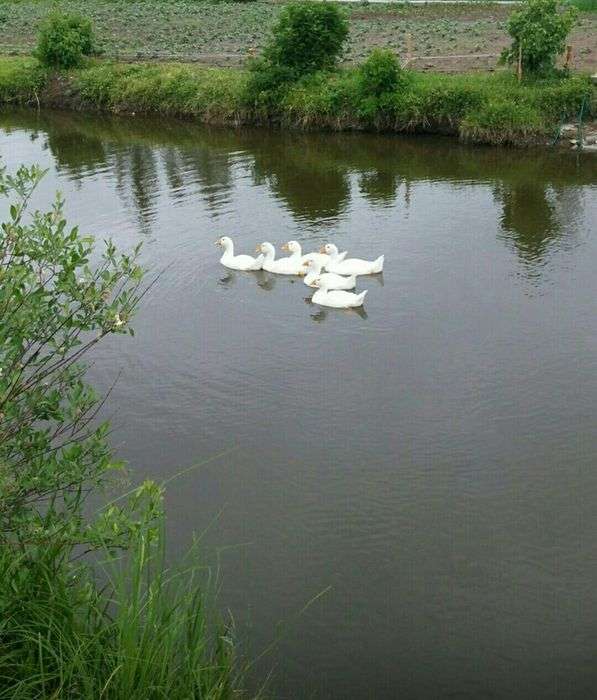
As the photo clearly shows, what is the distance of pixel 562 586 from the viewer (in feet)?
29.3

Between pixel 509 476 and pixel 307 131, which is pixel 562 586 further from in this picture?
pixel 307 131

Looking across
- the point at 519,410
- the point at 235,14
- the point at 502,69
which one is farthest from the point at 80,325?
the point at 235,14

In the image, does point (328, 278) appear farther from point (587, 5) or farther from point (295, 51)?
point (587, 5)

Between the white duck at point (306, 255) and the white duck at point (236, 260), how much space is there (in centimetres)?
54

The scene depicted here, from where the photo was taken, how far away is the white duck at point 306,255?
15.9 meters

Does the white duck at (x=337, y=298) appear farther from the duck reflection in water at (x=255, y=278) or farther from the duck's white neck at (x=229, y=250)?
the duck's white neck at (x=229, y=250)

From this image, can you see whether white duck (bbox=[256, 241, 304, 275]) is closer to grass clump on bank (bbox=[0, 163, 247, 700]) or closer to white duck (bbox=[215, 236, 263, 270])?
white duck (bbox=[215, 236, 263, 270])

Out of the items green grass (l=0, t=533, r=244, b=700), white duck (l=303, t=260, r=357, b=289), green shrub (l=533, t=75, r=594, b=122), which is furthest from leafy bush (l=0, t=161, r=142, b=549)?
green shrub (l=533, t=75, r=594, b=122)

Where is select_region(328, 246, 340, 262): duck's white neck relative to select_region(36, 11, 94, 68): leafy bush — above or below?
below

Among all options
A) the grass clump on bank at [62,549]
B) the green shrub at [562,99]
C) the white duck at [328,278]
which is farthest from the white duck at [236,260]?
the green shrub at [562,99]

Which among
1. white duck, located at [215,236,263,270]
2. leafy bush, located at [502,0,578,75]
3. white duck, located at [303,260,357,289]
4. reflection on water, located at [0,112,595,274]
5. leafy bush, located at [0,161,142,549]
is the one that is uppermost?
leafy bush, located at [502,0,578,75]

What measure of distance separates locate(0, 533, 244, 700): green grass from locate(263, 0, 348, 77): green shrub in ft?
71.2

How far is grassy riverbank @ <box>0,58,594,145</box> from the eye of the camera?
931 inches

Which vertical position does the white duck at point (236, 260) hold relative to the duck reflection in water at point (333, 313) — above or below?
above
